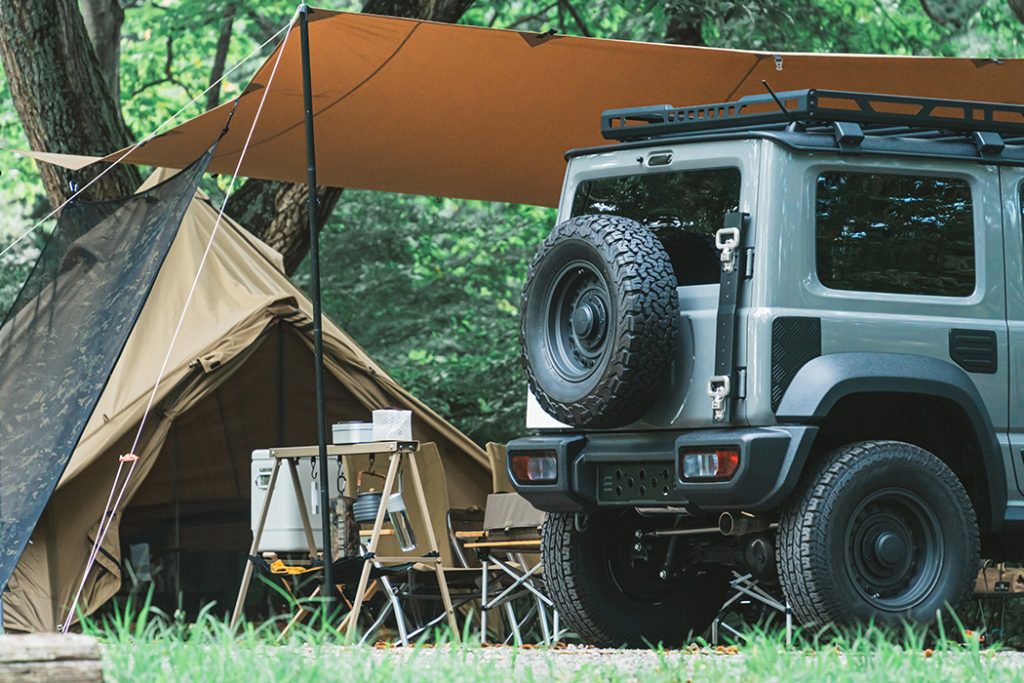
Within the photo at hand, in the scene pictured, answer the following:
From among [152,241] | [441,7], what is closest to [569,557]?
[152,241]

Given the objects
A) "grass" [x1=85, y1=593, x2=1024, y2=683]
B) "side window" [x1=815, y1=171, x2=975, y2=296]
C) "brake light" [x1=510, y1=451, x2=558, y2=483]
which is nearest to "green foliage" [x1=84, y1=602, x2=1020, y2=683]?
"grass" [x1=85, y1=593, x2=1024, y2=683]

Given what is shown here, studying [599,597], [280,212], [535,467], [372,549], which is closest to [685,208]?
[535,467]

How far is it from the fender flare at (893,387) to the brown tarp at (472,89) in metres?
1.94

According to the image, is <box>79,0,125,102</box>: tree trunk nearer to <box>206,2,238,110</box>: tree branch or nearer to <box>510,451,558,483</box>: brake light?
<box>206,2,238,110</box>: tree branch

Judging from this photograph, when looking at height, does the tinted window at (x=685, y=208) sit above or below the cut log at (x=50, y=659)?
above

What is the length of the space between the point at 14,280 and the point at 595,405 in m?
7.77

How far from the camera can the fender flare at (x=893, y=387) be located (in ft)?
15.6

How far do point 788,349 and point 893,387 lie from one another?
35 cm

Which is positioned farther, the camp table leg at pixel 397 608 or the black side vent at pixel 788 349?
the camp table leg at pixel 397 608

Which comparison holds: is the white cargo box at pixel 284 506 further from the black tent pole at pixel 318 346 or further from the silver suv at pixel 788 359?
the silver suv at pixel 788 359

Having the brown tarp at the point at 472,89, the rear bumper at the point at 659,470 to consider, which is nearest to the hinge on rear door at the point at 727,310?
the rear bumper at the point at 659,470

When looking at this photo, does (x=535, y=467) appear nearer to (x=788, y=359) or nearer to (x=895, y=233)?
(x=788, y=359)

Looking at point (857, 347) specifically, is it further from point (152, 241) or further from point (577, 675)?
point (152, 241)

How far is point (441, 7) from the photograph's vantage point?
902 centimetres
